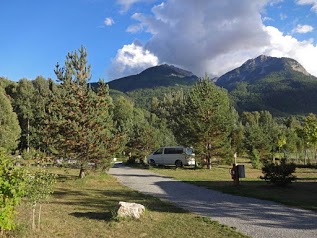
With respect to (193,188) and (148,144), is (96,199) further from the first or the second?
(148,144)

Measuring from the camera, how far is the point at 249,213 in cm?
962

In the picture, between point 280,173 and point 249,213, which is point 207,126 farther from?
point 249,213

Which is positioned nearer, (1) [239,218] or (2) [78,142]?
(1) [239,218]

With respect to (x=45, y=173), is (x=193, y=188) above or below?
below

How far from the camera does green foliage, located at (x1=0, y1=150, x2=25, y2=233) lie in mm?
6273

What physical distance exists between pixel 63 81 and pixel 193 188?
9.14 metres

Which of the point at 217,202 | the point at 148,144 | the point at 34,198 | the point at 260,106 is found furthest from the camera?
the point at 260,106

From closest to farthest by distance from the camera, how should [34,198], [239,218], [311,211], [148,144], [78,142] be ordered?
1. [34,198]
2. [239,218]
3. [311,211]
4. [78,142]
5. [148,144]

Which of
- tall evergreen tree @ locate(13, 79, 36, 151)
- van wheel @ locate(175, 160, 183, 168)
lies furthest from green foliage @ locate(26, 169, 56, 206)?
tall evergreen tree @ locate(13, 79, 36, 151)

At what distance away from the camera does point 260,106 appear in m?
154

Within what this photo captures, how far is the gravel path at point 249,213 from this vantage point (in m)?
7.61

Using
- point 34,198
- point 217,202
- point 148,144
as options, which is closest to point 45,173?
point 34,198

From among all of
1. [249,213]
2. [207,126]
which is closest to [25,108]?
[207,126]

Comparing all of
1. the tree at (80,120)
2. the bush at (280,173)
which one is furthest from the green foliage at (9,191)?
the bush at (280,173)
